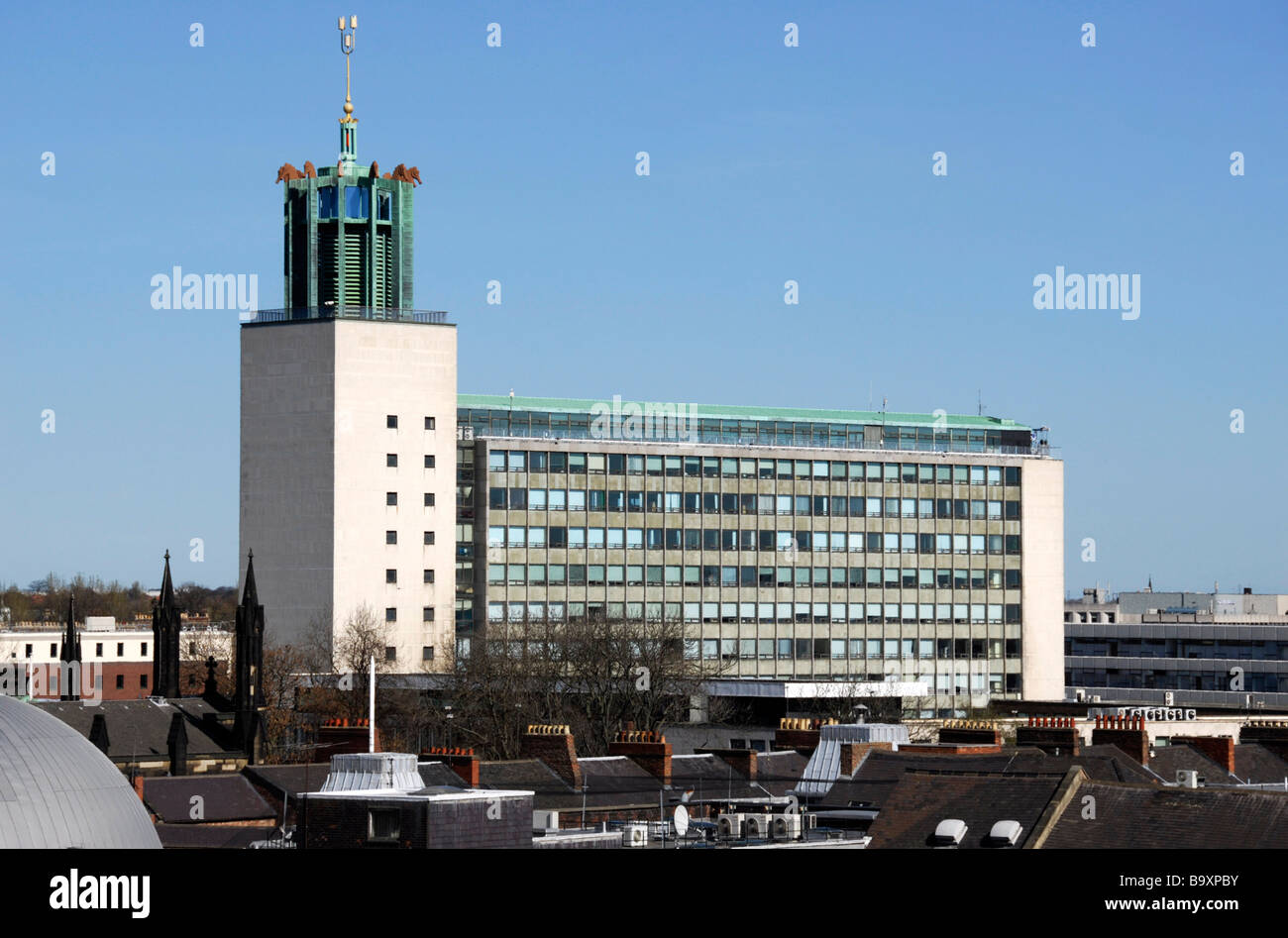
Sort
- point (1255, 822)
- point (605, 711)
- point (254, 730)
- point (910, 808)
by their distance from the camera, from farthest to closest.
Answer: point (605, 711) → point (254, 730) → point (910, 808) → point (1255, 822)

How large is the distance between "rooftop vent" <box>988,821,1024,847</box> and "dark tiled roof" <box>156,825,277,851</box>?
21494 mm

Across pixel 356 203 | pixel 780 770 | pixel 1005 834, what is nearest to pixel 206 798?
pixel 780 770

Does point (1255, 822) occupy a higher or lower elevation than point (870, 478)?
lower

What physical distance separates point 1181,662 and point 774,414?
42.1 meters

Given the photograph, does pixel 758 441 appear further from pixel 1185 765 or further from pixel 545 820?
pixel 545 820

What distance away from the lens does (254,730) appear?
330 feet

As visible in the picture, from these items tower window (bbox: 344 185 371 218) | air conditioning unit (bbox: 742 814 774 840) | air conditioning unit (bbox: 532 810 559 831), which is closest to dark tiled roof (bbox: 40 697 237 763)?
tower window (bbox: 344 185 371 218)

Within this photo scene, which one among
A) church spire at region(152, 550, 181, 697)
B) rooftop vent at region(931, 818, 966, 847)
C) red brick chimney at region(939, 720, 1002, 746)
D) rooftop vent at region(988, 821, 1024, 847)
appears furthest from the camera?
church spire at region(152, 550, 181, 697)

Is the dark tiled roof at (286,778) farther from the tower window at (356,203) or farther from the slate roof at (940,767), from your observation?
the tower window at (356,203)

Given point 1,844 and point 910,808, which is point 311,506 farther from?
point 1,844

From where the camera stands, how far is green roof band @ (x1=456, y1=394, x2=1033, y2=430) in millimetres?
146625

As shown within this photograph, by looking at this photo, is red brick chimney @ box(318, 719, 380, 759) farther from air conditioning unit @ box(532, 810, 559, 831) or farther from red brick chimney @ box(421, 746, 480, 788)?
air conditioning unit @ box(532, 810, 559, 831)
